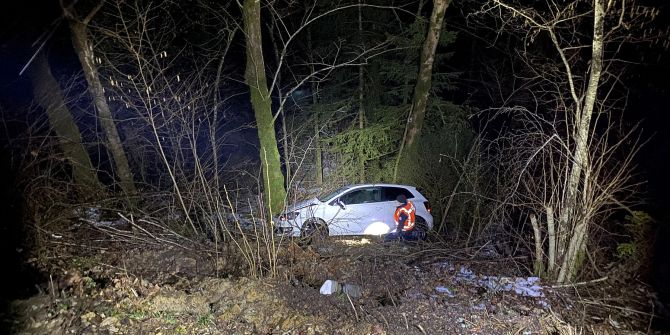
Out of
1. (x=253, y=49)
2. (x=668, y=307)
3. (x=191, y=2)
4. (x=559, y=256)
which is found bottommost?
(x=668, y=307)

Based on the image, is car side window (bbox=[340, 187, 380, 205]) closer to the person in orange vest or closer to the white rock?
the person in orange vest

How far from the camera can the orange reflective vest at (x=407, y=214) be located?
1052cm

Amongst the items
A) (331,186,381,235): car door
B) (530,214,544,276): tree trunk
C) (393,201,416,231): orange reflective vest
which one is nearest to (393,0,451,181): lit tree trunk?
(331,186,381,235): car door

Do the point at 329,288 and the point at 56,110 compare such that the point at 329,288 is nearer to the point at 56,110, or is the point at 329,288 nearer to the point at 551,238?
the point at 551,238

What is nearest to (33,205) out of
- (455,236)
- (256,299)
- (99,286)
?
(99,286)

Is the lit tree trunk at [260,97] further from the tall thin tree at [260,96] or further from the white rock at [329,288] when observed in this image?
the white rock at [329,288]

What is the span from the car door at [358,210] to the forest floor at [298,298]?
192 cm

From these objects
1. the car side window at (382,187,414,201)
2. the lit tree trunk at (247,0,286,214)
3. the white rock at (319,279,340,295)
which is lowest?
the white rock at (319,279,340,295)

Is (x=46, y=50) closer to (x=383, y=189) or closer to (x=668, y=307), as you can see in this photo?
(x=383, y=189)

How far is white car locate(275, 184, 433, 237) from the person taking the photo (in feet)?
33.9

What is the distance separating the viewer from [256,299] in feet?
18.8

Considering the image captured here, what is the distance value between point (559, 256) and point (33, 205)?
9332 mm

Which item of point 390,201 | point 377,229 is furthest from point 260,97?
point 377,229

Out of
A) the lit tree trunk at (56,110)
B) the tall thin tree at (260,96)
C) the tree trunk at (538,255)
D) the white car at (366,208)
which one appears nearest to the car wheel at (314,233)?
the white car at (366,208)
